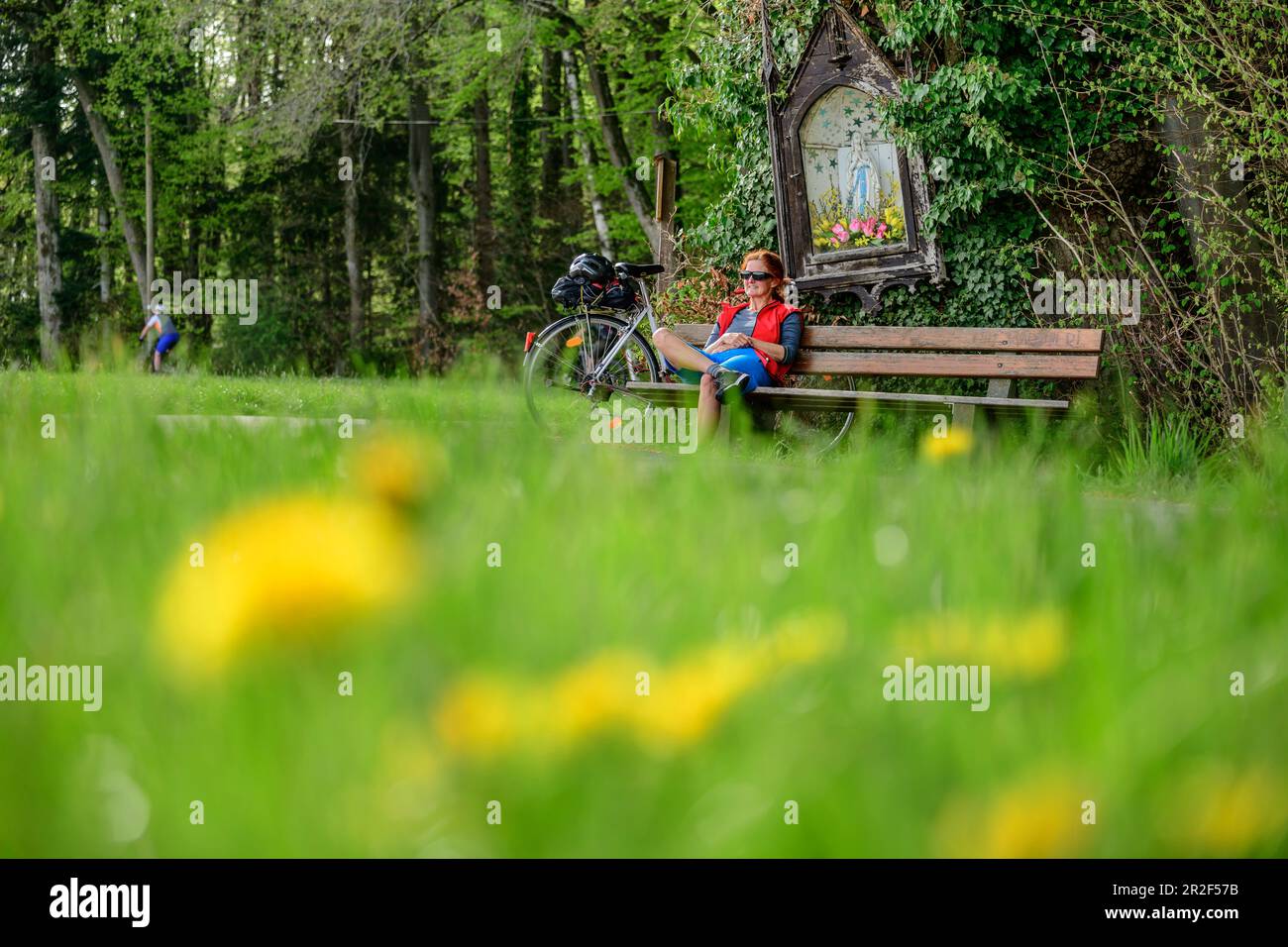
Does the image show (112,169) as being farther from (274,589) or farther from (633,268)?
(274,589)

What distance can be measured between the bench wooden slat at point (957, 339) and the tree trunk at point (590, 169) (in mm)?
10147

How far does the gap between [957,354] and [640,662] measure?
6.40 meters

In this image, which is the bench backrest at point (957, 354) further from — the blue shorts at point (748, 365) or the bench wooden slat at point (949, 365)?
the blue shorts at point (748, 365)

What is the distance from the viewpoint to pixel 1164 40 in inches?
272

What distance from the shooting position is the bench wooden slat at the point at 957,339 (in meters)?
6.70

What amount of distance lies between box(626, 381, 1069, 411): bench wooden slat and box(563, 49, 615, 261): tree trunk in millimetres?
10831

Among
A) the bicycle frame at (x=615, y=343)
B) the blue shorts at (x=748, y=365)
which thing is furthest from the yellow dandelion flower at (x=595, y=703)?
the bicycle frame at (x=615, y=343)

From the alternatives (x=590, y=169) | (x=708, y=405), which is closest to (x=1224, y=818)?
(x=708, y=405)

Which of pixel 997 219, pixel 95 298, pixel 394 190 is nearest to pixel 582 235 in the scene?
pixel 394 190

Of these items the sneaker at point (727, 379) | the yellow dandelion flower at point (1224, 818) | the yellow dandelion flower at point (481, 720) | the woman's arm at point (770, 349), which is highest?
the woman's arm at point (770, 349)

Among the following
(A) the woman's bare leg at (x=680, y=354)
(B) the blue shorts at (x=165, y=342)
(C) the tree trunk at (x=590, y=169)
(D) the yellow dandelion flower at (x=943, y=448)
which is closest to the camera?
(D) the yellow dandelion flower at (x=943, y=448)

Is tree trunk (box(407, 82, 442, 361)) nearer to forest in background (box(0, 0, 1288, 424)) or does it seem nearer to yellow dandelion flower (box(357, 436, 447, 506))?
forest in background (box(0, 0, 1288, 424))
